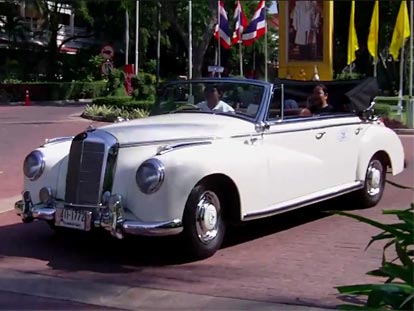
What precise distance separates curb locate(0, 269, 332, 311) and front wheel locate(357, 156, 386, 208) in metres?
4.05

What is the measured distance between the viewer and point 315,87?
9664 millimetres

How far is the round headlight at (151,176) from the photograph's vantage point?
640 cm

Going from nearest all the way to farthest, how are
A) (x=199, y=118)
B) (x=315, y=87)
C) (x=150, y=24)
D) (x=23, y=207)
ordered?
1. (x=23, y=207)
2. (x=199, y=118)
3. (x=315, y=87)
4. (x=150, y=24)

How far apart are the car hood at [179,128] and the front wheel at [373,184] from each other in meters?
2.37

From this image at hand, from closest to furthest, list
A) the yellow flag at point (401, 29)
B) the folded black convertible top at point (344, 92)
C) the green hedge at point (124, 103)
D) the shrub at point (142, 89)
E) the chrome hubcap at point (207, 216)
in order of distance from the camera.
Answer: the chrome hubcap at point (207, 216), the folded black convertible top at point (344, 92), the yellow flag at point (401, 29), the green hedge at point (124, 103), the shrub at point (142, 89)

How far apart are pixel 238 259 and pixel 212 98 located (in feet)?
6.50

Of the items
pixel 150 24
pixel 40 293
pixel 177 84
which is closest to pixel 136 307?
pixel 40 293

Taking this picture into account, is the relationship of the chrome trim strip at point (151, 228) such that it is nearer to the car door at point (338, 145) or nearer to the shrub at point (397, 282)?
the shrub at point (397, 282)

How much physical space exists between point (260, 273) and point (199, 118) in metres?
2.00

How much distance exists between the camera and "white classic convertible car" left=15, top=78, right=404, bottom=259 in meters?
6.50

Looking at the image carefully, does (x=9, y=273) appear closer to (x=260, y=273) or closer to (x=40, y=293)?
(x=40, y=293)

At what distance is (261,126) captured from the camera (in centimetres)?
759

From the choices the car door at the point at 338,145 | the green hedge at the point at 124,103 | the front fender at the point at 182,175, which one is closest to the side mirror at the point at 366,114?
the car door at the point at 338,145

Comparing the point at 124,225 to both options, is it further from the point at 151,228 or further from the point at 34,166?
the point at 34,166
